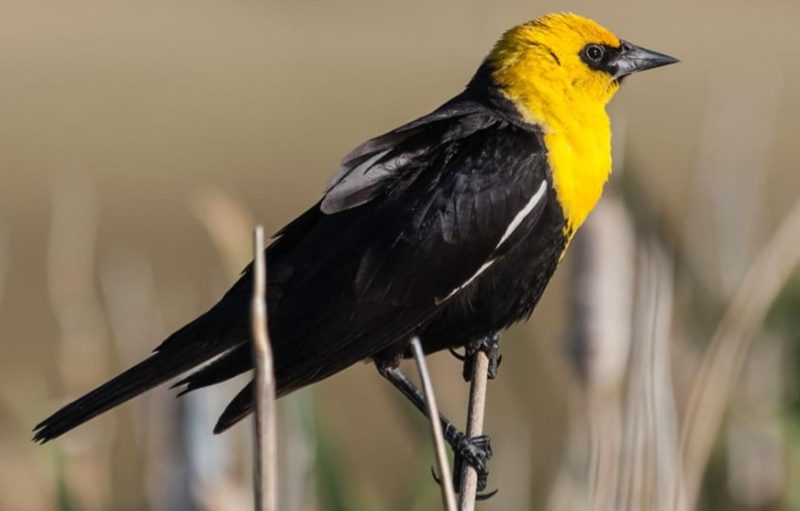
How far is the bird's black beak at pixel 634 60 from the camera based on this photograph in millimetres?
3283

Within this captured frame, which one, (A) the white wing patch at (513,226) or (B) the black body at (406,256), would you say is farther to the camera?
(A) the white wing patch at (513,226)

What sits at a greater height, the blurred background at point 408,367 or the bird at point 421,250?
the bird at point 421,250

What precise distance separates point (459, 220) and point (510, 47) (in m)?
0.49

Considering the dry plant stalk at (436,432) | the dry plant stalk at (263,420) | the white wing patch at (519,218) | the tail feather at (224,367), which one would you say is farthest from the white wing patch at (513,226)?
the dry plant stalk at (263,420)

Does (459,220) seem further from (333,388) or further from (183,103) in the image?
(183,103)

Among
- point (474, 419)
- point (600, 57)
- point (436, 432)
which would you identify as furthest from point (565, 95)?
point (436, 432)

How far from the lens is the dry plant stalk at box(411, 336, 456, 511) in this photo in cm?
198

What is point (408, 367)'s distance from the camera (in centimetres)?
371

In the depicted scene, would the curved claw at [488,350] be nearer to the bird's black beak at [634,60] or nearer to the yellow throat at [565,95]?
the yellow throat at [565,95]

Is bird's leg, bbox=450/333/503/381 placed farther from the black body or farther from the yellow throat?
the yellow throat

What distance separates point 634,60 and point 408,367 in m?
0.86

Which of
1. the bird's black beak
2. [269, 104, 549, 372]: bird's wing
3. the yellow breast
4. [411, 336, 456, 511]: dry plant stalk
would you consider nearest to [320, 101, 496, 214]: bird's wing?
[269, 104, 549, 372]: bird's wing

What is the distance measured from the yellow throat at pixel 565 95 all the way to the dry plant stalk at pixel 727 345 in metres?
0.39

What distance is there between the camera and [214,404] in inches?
108
